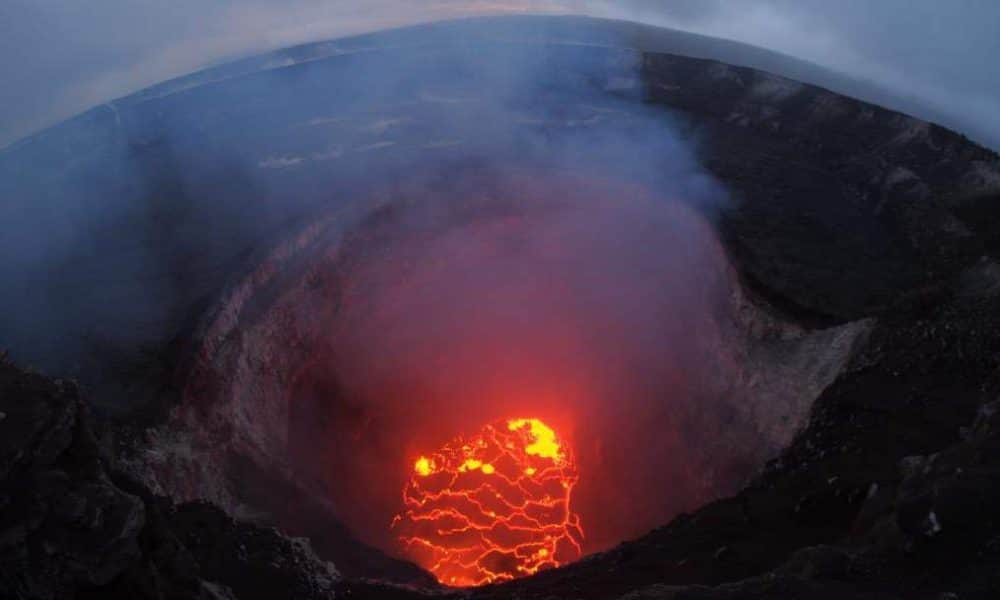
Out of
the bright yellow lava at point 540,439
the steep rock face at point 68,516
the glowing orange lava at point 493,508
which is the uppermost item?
the bright yellow lava at point 540,439

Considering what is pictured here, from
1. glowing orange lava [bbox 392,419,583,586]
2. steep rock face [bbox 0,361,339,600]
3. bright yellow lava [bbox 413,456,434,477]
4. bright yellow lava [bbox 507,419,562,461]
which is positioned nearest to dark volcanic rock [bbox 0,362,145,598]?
steep rock face [bbox 0,361,339,600]

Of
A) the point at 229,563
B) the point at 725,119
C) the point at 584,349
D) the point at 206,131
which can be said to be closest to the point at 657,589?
the point at 229,563

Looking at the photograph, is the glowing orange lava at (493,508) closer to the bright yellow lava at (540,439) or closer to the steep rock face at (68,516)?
the bright yellow lava at (540,439)

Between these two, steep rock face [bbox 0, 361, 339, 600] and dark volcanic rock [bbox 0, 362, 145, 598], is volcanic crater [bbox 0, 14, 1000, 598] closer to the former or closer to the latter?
steep rock face [bbox 0, 361, 339, 600]

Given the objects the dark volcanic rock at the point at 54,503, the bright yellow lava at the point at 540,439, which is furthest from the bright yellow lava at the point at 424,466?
the dark volcanic rock at the point at 54,503

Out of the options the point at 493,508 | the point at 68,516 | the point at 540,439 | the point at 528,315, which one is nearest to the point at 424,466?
the point at 493,508

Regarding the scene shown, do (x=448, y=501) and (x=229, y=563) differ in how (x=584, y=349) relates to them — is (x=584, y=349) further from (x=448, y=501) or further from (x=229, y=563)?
(x=229, y=563)
